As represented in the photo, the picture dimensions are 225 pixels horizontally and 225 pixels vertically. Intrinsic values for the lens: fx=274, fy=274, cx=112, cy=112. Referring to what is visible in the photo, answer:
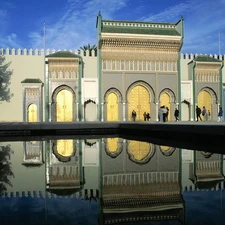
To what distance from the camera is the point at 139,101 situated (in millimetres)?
19953

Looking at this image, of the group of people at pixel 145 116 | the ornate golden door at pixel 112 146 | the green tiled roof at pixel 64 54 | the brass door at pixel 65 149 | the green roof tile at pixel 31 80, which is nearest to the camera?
the brass door at pixel 65 149

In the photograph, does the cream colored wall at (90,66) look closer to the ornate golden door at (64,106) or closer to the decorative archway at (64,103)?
the decorative archway at (64,103)

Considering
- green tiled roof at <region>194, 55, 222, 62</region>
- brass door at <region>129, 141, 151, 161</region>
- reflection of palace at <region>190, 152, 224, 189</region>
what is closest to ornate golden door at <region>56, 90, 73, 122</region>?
green tiled roof at <region>194, 55, 222, 62</region>

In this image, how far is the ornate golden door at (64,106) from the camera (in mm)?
19566

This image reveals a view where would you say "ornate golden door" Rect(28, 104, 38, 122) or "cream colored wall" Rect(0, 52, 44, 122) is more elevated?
"cream colored wall" Rect(0, 52, 44, 122)

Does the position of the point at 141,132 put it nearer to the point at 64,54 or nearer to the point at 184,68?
the point at 64,54

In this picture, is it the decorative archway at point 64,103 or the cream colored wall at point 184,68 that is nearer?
the decorative archway at point 64,103

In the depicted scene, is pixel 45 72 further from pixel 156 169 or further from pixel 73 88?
pixel 156 169

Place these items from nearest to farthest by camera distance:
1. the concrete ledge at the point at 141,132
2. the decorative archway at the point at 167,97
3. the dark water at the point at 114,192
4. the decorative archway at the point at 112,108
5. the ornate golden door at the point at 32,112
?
the dark water at the point at 114,192 < the concrete ledge at the point at 141,132 < the decorative archway at the point at 112,108 < the decorative archway at the point at 167,97 < the ornate golden door at the point at 32,112

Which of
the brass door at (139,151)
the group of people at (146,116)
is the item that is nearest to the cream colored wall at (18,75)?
the group of people at (146,116)

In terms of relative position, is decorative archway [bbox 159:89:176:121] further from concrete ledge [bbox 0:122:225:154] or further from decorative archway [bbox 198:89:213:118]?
concrete ledge [bbox 0:122:225:154]

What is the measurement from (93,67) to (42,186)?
64.3ft

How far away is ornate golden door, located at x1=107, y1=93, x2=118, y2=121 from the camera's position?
19473mm

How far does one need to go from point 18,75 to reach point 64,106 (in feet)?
15.4
